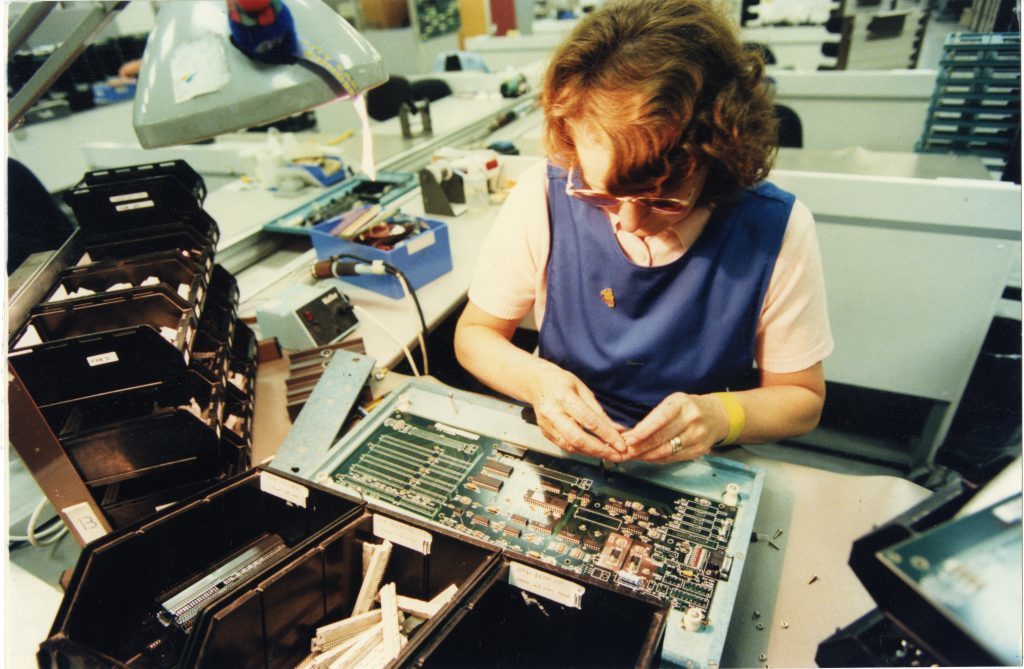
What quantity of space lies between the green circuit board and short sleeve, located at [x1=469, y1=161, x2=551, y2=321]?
14.3 inches

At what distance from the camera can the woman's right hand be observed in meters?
0.89

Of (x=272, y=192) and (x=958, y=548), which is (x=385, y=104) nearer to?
(x=272, y=192)

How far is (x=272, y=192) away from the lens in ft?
8.22

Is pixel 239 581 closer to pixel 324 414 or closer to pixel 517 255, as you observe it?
pixel 324 414

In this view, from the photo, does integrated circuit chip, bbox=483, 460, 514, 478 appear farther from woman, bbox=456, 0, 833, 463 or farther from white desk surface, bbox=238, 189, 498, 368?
white desk surface, bbox=238, 189, 498, 368

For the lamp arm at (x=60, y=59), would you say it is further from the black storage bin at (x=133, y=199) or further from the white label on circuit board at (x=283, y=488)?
the white label on circuit board at (x=283, y=488)

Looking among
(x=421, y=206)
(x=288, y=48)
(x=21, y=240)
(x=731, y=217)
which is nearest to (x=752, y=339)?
(x=731, y=217)

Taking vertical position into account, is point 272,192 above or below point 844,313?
above

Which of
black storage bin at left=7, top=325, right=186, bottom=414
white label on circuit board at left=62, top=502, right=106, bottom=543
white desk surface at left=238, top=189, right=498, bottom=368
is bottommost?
white desk surface at left=238, top=189, right=498, bottom=368

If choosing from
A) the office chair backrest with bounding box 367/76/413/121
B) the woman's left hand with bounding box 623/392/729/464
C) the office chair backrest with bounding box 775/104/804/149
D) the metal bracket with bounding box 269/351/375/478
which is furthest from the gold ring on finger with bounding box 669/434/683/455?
the office chair backrest with bounding box 367/76/413/121

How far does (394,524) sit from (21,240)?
2.23m

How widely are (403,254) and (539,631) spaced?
46.2 inches

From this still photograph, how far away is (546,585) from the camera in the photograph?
638mm

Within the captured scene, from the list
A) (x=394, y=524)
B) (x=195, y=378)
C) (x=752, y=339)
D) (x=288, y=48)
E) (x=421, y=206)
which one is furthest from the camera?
(x=421, y=206)
